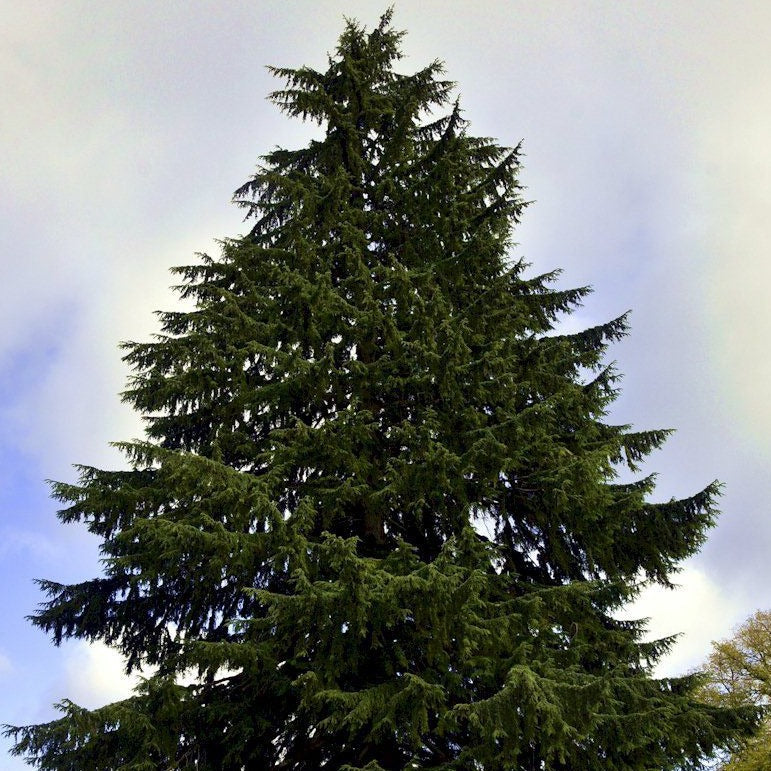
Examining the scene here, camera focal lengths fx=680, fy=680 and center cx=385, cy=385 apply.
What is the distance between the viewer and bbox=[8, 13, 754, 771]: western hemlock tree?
267 inches

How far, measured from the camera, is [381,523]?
30.8 ft

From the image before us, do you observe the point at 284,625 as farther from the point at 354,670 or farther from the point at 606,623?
the point at 606,623

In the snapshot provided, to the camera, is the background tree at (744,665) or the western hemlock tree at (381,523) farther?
the background tree at (744,665)

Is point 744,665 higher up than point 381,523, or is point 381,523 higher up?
point 381,523

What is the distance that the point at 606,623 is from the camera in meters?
9.35

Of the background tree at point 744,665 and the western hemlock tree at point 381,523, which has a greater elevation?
the western hemlock tree at point 381,523

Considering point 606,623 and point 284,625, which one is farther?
point 606,623

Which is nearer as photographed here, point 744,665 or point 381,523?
point 381,523

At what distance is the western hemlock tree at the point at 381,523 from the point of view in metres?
6.78

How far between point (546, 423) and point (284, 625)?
159 inches

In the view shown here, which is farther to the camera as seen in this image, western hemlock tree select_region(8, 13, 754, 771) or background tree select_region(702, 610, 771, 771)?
background tree select_region(702, 610, 771, 771)

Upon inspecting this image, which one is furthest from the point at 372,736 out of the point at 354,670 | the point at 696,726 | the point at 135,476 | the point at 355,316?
the point at 355,316

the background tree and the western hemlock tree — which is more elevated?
the western hemlock tree

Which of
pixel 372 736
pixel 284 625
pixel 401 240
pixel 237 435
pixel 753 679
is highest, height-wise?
pixel 401 240
